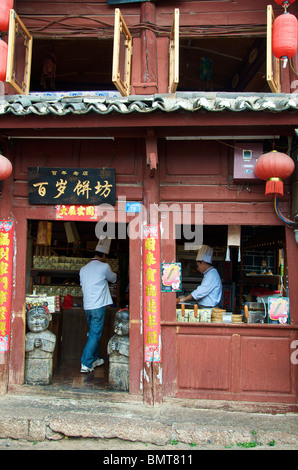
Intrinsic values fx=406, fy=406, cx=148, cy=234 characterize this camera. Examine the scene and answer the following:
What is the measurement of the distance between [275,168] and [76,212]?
334 cm

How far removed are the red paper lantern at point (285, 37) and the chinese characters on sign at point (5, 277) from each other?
17.1ft

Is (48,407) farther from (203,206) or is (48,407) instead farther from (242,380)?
(203,206)

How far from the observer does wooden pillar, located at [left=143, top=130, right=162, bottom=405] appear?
21.2 ft

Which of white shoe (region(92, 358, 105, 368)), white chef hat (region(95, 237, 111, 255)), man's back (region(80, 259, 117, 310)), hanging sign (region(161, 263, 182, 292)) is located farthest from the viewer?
white chef hat (region(95, 237, 111, 255))

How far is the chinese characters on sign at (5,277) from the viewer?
22.7 feet

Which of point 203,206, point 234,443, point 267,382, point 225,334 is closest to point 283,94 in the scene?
point 203,206

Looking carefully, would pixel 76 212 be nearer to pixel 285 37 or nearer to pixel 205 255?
pixel 205 255

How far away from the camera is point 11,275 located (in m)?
7.05

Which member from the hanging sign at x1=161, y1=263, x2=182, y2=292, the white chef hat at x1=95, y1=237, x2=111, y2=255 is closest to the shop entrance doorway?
the white chef hat at x1=95, y1=237, x2=111, y2=255

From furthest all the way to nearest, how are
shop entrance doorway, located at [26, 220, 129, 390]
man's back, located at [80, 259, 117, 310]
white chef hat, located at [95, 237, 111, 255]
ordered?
1. white chef hat, located at [95, 237, 111, 255]
2. shop entrance doorway, located at [26, 220, 129, 390]
3. man's back, located at [80, 259, 117, 310]

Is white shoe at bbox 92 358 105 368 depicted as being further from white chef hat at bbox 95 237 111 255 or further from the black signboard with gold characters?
the black signboard with gold characters

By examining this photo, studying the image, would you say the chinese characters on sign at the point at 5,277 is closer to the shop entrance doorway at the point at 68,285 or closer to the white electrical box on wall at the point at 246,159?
the shop entrance doorway at the point at 68,285

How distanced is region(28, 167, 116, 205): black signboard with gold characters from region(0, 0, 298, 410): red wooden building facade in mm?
164

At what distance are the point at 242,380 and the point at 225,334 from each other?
765 mm
